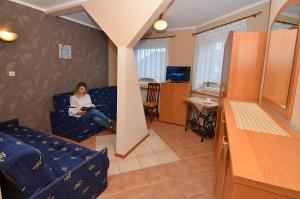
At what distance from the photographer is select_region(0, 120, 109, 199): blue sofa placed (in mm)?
1088

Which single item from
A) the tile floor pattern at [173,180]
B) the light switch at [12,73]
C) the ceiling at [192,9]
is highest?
the ceiling at [192,9]

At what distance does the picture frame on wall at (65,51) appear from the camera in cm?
344

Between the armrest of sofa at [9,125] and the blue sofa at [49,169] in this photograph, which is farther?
the armrest of sofa at [9,125]

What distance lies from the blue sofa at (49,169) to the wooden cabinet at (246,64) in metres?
1.86

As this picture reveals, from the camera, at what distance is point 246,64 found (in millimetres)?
2070

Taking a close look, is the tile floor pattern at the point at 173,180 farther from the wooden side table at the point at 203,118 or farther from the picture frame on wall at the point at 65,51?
the picture frame on wall at the point at 65,51

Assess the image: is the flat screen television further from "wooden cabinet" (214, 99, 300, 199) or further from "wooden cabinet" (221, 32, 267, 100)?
A: "wooden cabinet" (214, 99, 300, 199)

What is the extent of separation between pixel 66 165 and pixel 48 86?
222 centimetres

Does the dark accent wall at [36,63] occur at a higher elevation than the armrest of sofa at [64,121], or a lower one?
higher

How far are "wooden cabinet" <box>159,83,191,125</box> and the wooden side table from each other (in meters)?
0.20

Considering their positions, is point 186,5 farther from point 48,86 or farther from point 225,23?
point 48,86

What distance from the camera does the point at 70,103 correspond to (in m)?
3.34

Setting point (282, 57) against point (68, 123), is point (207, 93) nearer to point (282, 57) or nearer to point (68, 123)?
point (282, 57)

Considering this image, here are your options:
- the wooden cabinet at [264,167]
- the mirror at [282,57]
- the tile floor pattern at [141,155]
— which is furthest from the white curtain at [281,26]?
the tile floor pattern at [141,155]
